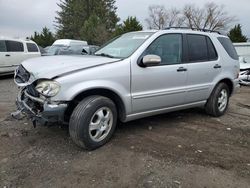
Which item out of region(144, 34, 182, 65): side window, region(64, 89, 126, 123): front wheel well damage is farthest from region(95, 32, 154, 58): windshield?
region(64, 89, 126, 123): front wheel well damage

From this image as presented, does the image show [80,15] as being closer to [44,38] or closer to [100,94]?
[44,38]

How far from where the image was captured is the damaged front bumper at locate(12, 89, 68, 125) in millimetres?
3934

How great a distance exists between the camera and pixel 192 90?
18.2 ft

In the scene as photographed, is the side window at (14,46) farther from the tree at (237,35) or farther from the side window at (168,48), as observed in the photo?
the tree at (237,35)

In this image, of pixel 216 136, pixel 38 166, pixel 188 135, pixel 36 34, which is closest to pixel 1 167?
pixel 38 166

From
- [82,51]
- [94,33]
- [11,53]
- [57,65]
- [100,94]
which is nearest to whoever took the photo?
[57,65]

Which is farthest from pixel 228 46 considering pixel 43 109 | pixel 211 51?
pixel 43 109

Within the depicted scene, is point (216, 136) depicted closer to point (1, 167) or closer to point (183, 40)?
point (183, 40)

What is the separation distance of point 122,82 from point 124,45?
38.3 inches

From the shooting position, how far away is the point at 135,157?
4098 millimetres

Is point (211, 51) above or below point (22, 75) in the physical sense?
above

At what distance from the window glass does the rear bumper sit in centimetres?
264

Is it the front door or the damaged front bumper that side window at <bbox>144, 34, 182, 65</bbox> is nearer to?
the front door

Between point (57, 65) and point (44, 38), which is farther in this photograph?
point (44, 38)
